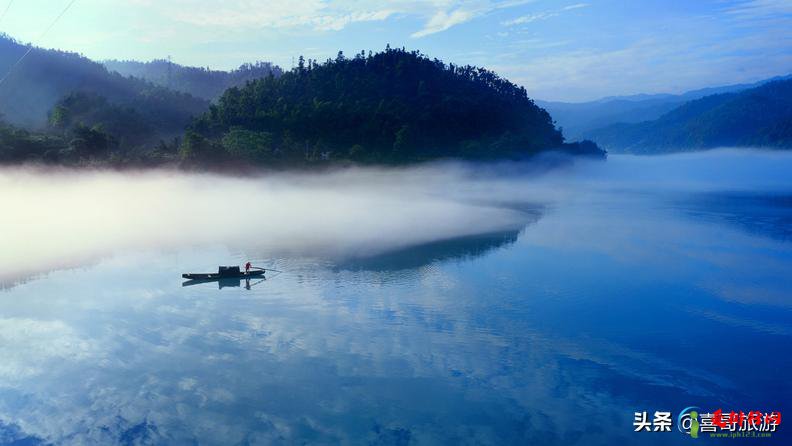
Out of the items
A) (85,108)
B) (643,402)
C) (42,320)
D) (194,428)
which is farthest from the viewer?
(85,108)

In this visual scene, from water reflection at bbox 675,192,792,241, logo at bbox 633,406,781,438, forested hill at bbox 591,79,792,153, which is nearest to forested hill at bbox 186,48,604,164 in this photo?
water reflection at bbox 675,192,792,241

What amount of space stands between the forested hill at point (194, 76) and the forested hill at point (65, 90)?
2161 centimetres

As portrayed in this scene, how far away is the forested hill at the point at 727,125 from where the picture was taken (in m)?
103

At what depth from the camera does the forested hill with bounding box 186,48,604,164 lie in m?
49.3

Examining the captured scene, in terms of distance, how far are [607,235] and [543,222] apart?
5.40 metres

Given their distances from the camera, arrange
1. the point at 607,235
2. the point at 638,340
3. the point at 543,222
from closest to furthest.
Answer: the point at 638,340 → the point at 607,235 → the point at 543,222

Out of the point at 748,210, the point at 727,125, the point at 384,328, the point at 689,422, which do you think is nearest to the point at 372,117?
the point at 748,210

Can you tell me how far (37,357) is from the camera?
12.1 metres

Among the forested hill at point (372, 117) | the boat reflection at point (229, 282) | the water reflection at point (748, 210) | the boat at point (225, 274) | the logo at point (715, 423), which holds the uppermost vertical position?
the forested hill at point (372, 117)

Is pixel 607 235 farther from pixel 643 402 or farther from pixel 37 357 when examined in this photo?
pixel 37 357

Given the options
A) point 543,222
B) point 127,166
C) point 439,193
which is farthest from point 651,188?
point 127,166

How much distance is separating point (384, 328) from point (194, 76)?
107m

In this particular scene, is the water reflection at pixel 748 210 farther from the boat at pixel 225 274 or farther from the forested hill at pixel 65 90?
the forested hill at pixel 65 90

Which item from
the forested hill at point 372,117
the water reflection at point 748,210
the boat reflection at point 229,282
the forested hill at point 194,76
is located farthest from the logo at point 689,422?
the forested hill at point 194,76
